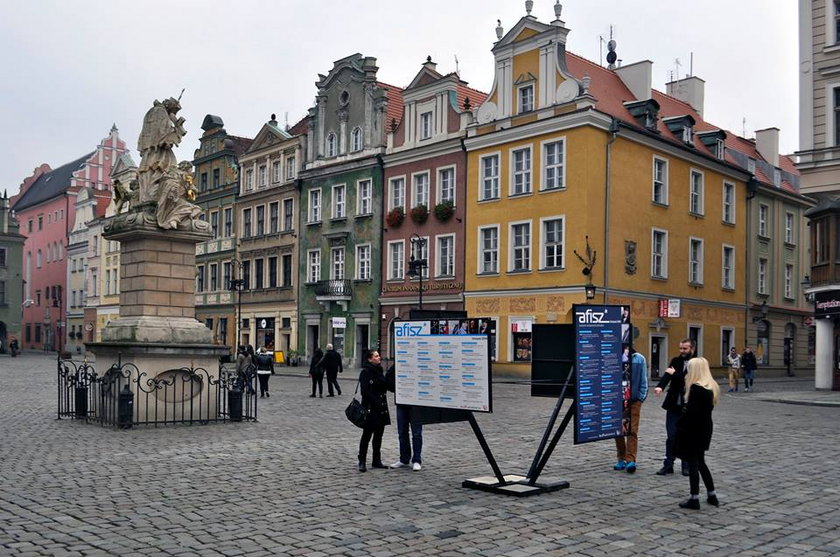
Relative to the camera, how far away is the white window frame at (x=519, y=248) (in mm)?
38750

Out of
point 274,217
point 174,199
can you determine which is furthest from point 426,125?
point 174,199

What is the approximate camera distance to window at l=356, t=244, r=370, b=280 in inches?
1865

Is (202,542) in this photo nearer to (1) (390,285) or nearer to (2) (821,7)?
(2) (821,7)

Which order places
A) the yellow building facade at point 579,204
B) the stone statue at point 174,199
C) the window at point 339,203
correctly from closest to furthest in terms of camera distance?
1. the stone statue at point 174,199
2. the yellow building facade at point 579,204
3. the window at point 339,203

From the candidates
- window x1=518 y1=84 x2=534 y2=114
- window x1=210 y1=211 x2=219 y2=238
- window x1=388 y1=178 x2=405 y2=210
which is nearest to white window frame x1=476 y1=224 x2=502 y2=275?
window x1=518 y1=84 x2=534 y2=114

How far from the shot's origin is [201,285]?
6209 cm

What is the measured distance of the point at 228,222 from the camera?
59344 mm

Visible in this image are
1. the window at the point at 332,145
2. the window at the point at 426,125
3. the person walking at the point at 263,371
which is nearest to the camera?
the person walking at the point at 263,371

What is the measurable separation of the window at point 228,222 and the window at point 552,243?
26765 mm

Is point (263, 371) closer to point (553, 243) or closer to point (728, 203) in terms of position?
point (553, 243)

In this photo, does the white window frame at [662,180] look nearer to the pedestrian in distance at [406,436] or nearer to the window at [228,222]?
the window at [228,222]

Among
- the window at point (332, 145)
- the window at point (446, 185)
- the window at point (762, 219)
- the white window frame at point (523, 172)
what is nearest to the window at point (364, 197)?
the window at point (332, 145)

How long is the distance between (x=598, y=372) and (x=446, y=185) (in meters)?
32.9

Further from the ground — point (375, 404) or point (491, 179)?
point (491, 179)
